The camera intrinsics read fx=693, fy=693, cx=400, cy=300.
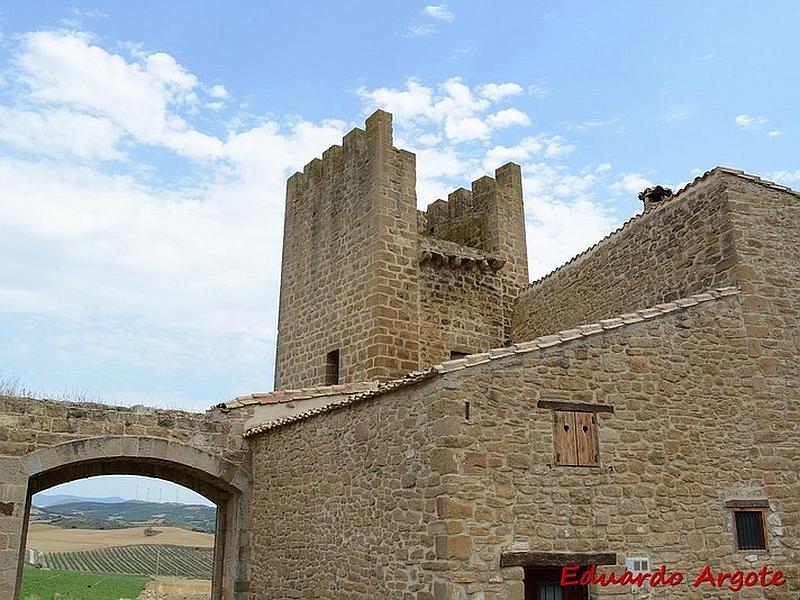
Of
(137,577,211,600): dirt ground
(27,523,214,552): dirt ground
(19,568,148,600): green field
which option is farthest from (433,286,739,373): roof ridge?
(27,523,214,552): dirt ground

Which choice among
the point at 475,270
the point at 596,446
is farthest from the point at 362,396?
the point at 475,270

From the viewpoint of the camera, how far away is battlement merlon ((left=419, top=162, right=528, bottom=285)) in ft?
51.5

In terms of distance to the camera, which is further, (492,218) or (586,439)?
(492,218)

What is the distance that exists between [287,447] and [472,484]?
4086 mm

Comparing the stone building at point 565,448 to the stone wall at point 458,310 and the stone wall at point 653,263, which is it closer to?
the stone wall at point 653,263

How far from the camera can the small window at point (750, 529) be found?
26.1ft

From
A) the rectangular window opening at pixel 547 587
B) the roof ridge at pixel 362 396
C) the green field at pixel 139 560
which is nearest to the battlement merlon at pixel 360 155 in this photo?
the roof ridge at pixel 362 396

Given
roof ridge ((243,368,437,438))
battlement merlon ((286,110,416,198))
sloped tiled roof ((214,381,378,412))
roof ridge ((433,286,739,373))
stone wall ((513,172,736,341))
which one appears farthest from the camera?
battlement merlon ((286,110,416,198))

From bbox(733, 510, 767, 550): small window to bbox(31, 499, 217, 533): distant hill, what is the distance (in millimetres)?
32015

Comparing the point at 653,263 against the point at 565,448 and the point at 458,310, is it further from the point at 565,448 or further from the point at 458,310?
the point at 458,310

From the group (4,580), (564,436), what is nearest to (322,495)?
(564,436)

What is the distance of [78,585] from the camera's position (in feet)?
84.3

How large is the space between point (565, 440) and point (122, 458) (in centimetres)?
699
